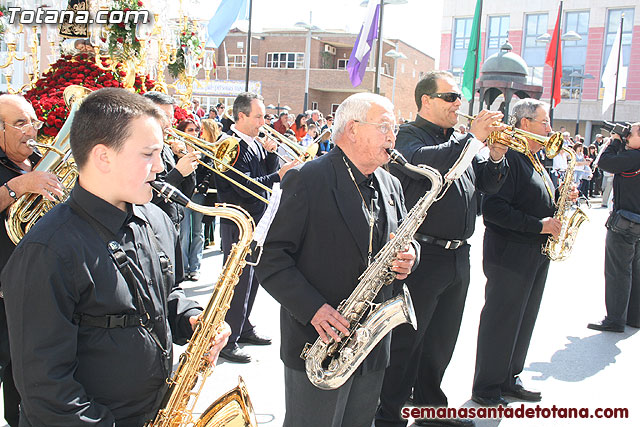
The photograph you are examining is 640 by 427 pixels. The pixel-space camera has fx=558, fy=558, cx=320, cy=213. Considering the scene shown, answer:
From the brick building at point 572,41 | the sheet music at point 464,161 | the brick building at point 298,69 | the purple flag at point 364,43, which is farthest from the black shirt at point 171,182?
the brick building at point 572,41

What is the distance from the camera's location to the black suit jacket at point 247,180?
17.1 ft

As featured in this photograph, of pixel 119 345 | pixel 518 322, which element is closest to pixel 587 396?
pixel 518 322

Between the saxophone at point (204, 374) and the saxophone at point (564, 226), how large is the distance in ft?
9.69

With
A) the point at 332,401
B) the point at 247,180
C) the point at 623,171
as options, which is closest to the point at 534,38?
the point at 623,171

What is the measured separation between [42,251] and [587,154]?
2465cm

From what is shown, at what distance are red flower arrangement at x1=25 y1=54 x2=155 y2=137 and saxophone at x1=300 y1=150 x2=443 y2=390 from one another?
3307mm

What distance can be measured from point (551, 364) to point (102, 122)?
4.97 m

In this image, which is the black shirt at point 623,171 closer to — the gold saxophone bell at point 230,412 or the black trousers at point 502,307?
the black trousers at point 502,307

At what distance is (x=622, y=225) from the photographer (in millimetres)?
6367

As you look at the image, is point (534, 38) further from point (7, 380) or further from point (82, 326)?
point (82, 326)

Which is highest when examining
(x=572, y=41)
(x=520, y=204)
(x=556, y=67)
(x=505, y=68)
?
(x=572, y=41)

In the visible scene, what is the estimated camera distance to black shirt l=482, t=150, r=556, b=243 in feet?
14.1

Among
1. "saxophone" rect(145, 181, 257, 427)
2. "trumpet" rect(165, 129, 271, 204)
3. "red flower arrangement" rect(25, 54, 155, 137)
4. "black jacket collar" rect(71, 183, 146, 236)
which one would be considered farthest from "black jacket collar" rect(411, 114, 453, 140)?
"red flower arrangement" rect(25, 54, 155, 137)

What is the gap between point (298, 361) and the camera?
2.75 m
